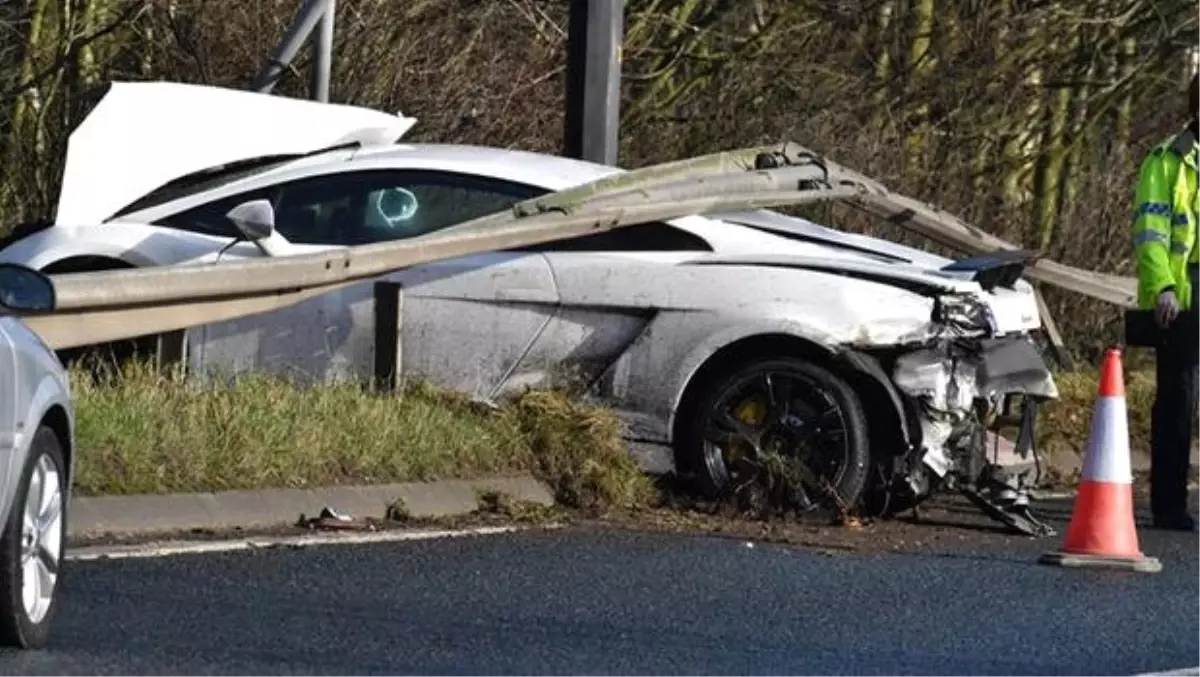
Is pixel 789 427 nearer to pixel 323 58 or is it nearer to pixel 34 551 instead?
pixel 34 551

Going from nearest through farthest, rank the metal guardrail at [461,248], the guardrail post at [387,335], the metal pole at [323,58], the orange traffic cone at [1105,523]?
the metal guardrail at [461,248]
the orange traffic cone at [1105,523]
the guardrail post at [387,335]
the metal pole at [323,58]

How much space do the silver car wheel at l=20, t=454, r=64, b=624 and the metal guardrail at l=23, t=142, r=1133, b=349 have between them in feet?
6.53

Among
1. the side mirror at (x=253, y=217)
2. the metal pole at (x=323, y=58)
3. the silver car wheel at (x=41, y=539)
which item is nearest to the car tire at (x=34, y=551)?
the silver car wheel at (x=41, y=539)

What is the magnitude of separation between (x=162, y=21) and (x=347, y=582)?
27.2ft

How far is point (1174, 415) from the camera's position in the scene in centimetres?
1229

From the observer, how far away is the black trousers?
12133 mm

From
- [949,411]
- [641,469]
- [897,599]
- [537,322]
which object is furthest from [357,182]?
[897,599]

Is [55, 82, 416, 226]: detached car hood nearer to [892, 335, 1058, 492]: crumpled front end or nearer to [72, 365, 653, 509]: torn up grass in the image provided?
[72, 365, 653, 509]: torn up grass

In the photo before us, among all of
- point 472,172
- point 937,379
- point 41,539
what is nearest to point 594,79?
point 472,172

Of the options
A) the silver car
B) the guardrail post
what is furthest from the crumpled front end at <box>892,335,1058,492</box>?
Result: the silver car

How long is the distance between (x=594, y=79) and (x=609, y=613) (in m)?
5.95

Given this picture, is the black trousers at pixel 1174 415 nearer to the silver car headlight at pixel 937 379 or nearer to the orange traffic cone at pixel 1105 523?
the silver car headlight at pixel 937 379

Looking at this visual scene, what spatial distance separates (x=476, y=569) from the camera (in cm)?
955

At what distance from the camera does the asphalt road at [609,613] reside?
774 centimetres
